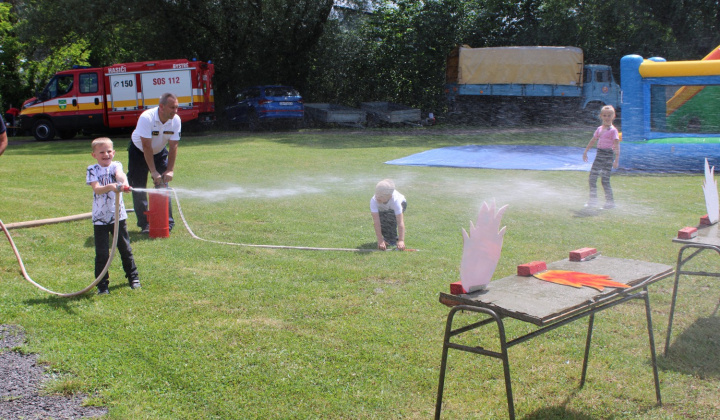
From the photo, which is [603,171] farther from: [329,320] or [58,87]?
[58,87]

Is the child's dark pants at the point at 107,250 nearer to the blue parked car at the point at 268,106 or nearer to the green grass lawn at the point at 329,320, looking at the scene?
the green grass lawn at the point at 329,320

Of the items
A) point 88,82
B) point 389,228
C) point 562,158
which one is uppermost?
point 88,82

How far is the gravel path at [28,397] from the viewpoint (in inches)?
136

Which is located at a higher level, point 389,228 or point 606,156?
point 606,156

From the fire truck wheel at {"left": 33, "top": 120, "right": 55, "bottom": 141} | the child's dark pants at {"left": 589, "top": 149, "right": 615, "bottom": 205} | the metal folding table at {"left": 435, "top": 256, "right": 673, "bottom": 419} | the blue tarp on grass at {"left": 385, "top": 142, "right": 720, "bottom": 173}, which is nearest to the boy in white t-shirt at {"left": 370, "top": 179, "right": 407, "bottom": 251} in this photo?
the metal folding table at {"left": 435, "top": 256, "right": 673, "bottom": 419}

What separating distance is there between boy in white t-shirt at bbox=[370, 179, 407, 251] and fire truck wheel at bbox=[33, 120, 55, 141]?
20444 millimetres

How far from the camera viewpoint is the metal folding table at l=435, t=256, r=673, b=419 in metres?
2.91

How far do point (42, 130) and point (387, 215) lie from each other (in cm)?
2062

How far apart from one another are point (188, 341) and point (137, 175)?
4.08 metres

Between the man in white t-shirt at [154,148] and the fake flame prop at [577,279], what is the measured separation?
5.00 meters

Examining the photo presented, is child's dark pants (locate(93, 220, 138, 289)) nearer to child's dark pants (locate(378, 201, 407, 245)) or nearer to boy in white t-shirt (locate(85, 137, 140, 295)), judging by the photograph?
boy in white t-shirt (locate(85, 137, 140, 295))

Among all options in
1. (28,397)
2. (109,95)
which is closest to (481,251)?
(28,397)

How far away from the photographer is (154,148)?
7652mm

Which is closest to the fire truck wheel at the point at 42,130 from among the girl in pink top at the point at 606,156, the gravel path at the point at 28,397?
the girl in pink top at the point at 606,156
